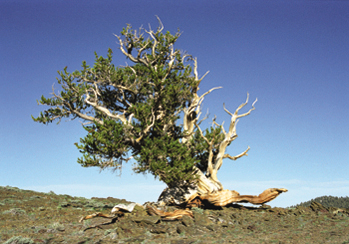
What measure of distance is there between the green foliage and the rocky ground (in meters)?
3.82

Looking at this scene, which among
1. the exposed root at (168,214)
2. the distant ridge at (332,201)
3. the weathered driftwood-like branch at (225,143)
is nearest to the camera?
the exposed root at (168,214)

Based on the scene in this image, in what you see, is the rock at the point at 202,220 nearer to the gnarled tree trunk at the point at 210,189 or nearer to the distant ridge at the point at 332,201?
the gnarled tree trunk at the point at 210,189

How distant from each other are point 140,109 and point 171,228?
8.41 m

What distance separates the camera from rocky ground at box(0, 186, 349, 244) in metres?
11.8

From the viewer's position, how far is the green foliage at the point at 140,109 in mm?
19016

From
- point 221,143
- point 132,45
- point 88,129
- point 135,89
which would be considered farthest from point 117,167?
point 132,45

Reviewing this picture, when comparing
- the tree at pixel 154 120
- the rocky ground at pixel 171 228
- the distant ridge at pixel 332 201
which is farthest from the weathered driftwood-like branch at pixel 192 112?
the distant ridge at pixel 332 201

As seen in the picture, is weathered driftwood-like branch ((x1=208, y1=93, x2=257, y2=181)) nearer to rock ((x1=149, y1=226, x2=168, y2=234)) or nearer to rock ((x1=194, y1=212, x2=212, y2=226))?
rock ((x1=194, y1=212, x2=212, y2=226))

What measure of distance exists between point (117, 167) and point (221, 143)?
7.73 meters

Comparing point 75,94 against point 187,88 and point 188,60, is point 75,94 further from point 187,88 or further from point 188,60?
point 188,60

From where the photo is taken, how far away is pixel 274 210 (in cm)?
1939

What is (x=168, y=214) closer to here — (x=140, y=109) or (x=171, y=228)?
A: (x=171, y=228)

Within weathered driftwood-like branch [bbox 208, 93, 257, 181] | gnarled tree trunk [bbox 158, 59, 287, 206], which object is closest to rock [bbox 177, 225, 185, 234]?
gnarled tree trunk [bbox 158, 59, 287, 206]

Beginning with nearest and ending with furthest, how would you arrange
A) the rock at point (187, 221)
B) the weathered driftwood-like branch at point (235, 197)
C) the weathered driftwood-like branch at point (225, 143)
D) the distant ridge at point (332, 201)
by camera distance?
the rock at point (187, 221)
the weathered driftwood-like branch at point (235, 197)
the weathered driftwood-like branch at point (225, 143)
the distant ridge at point (332, 201)
